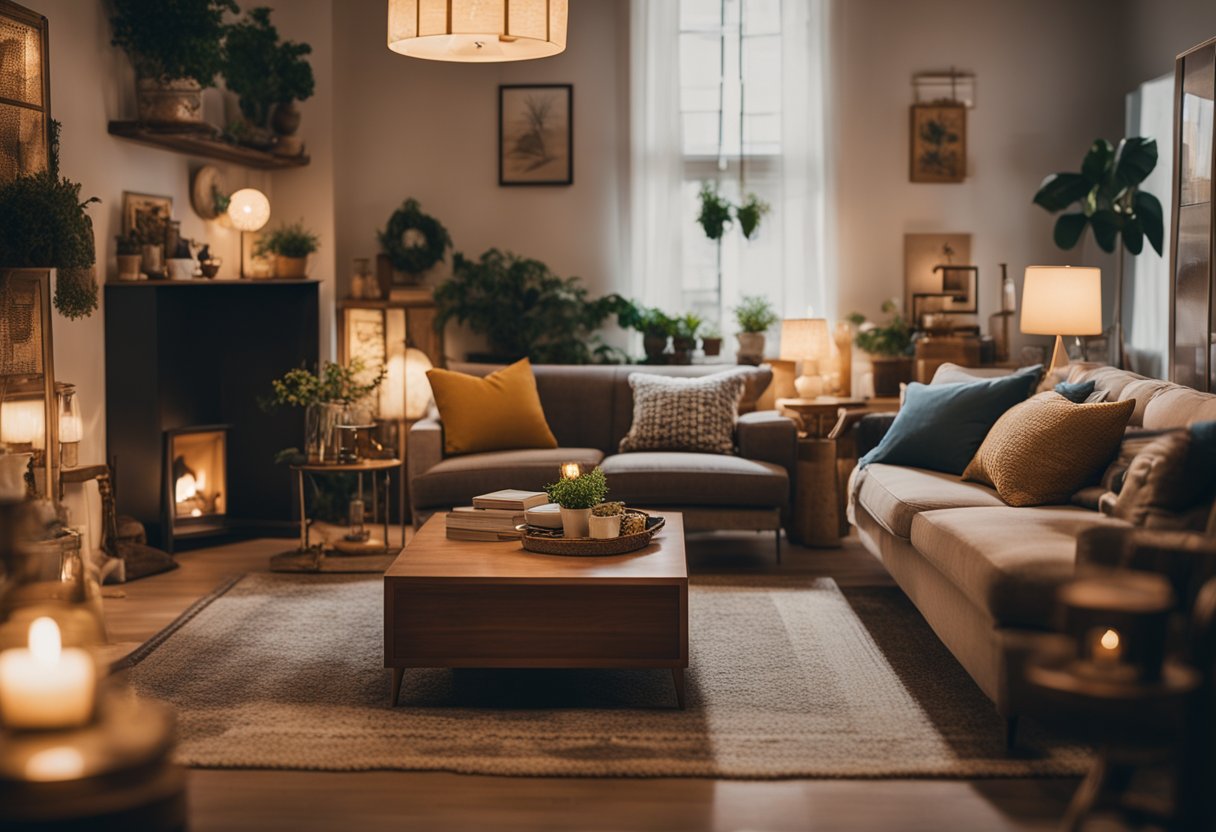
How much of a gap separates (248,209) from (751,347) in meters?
2.69

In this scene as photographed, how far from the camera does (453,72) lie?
23.1 feet

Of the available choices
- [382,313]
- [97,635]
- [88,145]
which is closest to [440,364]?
[382,313]

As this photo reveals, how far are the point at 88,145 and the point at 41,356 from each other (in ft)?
3.86

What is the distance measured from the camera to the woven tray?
3764mm

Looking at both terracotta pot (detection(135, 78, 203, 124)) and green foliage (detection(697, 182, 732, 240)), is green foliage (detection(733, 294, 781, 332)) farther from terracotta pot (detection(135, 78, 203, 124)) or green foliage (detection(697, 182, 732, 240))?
terracotta pot (detection(135, 78, 203, 124))

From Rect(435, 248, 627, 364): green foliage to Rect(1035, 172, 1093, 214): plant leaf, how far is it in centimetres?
228

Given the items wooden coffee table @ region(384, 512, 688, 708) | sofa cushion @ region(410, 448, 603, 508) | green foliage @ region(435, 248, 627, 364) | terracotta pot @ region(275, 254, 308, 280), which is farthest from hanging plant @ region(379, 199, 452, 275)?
wooden coffee table @ region(384, 512, 688, 708)

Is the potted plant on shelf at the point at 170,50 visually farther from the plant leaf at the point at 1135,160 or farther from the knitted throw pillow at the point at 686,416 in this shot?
the plant leaf at the point at 1135,160

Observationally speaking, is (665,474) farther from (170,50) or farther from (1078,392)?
(170,50)

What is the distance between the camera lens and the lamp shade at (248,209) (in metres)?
6.14

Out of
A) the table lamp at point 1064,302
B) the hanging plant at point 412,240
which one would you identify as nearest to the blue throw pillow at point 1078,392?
the table lamp at point 1064,302

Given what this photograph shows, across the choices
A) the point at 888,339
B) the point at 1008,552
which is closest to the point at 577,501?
the point at 1008,552

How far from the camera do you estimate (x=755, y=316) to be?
6.64 metres

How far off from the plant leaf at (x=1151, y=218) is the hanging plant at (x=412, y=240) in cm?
363
